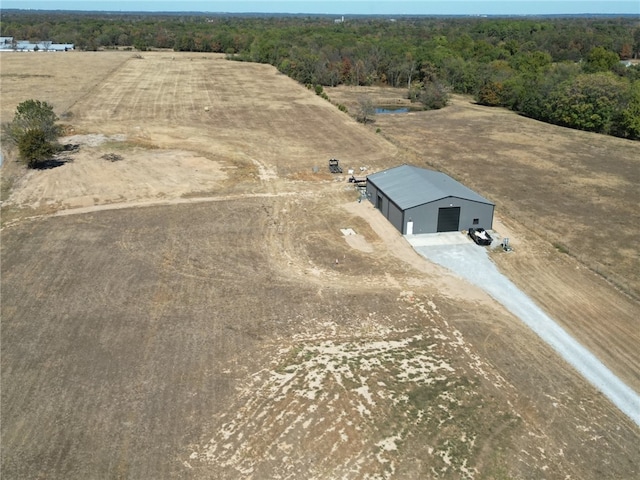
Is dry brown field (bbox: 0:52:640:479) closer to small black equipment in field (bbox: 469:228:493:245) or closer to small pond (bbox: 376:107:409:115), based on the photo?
small black equipment in field (bbox: 469:228:493:245)

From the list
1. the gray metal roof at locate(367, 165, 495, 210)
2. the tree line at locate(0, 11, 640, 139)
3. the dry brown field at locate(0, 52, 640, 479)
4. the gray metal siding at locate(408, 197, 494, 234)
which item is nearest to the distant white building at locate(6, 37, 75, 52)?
the tree line at locate(0, 11, 640, 139)

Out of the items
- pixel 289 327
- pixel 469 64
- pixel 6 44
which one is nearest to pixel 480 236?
pixel 289 327

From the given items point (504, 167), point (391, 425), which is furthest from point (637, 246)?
point (391, 425)

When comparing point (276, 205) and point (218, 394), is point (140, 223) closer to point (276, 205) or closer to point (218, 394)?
point (276, 205)

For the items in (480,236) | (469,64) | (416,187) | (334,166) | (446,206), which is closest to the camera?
(480,236)

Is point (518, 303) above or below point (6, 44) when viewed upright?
below

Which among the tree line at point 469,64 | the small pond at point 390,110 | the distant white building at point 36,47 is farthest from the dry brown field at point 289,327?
the distant white building at point 36,47

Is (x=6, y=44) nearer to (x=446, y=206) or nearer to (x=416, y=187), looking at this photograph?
(x=416, y=187)
